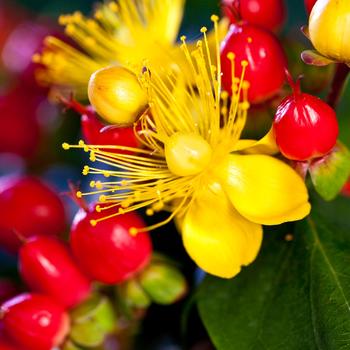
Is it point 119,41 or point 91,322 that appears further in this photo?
point 119,41

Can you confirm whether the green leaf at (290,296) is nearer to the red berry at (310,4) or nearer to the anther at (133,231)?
the anther at (133,231)

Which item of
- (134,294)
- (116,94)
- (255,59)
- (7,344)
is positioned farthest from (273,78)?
(7,344)

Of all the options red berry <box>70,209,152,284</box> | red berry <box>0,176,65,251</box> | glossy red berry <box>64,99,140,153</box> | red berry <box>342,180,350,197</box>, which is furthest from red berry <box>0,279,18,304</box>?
red berry <box>342,180,350,197</box>

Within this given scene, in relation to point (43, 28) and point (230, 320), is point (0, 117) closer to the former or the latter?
point (43, 28)

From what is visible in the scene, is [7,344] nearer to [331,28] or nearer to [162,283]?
[162,283]

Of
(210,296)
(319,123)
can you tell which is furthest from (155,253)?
(319,123)

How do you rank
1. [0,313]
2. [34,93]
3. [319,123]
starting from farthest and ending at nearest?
1. [34,93]
2. [0,313]
3. [319,123]
